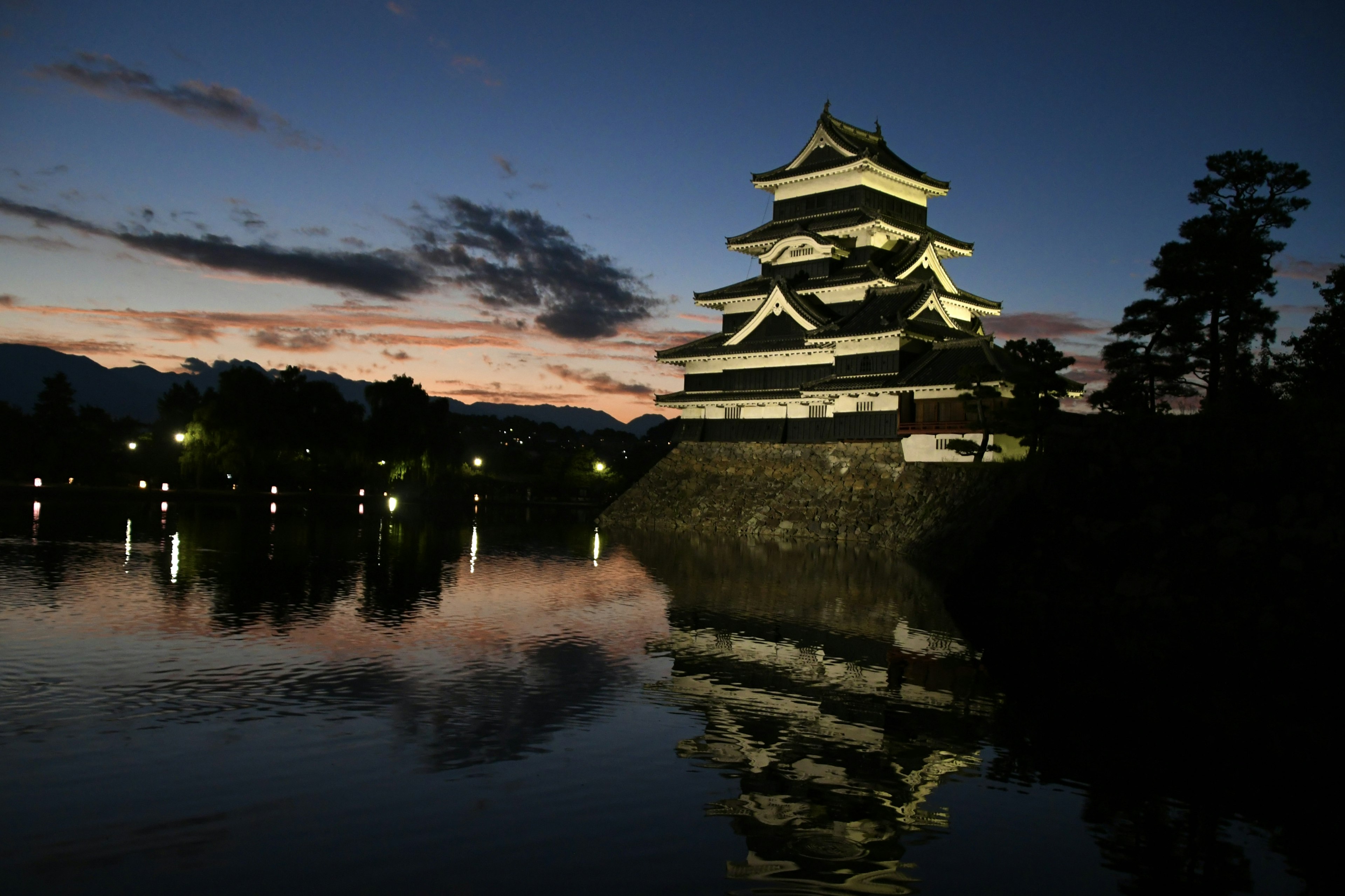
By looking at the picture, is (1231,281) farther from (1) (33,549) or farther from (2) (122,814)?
(1) (33,549)

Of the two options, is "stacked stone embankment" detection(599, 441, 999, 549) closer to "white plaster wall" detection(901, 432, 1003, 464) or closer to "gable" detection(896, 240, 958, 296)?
"white plaster wall" detection(901, 432, 1003, 464)

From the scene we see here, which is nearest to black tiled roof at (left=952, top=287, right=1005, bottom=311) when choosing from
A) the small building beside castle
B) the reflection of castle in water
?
the small building beside castle

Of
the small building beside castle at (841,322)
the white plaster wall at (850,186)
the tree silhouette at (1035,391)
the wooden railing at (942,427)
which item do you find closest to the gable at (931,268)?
the small building beside castle at (841,322)

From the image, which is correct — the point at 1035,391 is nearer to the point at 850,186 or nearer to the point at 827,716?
the point at 850,186

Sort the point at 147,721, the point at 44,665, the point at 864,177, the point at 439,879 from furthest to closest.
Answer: the point at 864,177, the point at 44,665, the point at 147,721, the point at 439,879

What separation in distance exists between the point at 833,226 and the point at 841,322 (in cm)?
649

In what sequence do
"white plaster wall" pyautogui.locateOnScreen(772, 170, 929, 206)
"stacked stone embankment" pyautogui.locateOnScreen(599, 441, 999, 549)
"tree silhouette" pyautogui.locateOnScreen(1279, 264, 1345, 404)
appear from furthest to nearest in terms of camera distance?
"white plaster wall" pyautogui.locateOnScreen(772, 170, 929, 206) < "stacked stone embankment" pyautogui.locateOnScreen(599, 441, 999, 549) < "tree silhouette" pyautogui.locateOnScreen(1279, 264, 1345, 404)

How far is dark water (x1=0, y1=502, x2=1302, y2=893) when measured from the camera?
700 centimetres

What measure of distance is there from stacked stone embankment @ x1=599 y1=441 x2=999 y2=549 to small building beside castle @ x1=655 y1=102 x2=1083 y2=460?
3.45 ft

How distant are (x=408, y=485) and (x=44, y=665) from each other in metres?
75.6

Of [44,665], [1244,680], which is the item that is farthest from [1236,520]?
[44,665]

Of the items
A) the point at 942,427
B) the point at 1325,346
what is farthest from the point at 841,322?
the point at 1325,346

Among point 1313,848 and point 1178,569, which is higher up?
point 1178,569

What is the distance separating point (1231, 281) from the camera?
34000 mm
